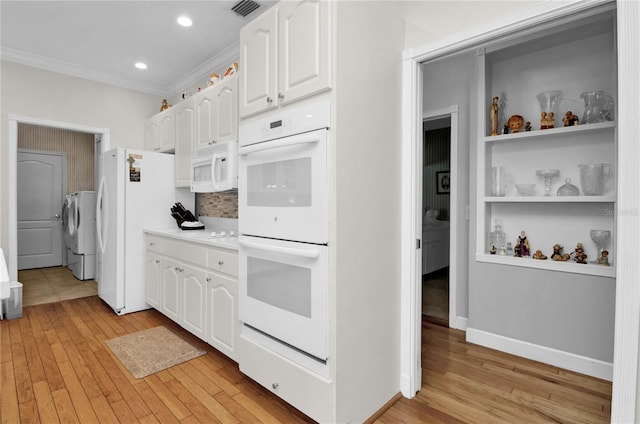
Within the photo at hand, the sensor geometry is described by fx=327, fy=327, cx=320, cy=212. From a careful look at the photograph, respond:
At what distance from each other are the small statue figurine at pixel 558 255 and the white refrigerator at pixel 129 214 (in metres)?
3.73

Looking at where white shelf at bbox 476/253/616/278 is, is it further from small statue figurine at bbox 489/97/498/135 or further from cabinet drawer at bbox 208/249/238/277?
cabinet drawer at bbox 208/249/238/277

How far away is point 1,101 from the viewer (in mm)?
3523

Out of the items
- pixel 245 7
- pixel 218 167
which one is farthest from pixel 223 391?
pixel 245 7

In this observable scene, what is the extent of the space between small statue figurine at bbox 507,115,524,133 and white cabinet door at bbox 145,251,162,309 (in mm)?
3416

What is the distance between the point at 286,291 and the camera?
5.86ft

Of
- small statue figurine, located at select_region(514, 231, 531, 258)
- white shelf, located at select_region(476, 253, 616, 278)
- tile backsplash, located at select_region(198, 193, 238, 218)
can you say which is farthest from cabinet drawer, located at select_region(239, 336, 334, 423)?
small statue figurine, located at select_region(514, 231, 531, 258)

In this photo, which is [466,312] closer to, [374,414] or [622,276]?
[374,414]

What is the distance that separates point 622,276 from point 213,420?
2.06 metres

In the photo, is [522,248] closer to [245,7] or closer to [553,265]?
[553,265]

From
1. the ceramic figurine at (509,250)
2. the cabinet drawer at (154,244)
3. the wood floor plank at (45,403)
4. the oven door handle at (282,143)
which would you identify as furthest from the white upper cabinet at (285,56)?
the ceramic figurine at (509,250)

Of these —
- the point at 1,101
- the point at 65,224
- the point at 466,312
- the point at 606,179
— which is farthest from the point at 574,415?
the point at 65,224

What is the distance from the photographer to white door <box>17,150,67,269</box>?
5660mm

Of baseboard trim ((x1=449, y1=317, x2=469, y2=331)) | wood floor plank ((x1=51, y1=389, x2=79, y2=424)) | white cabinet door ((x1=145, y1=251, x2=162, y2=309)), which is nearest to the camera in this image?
wood floor plank ((x1=51, y1=389, x2=79, y2=424))

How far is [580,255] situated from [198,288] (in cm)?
288
